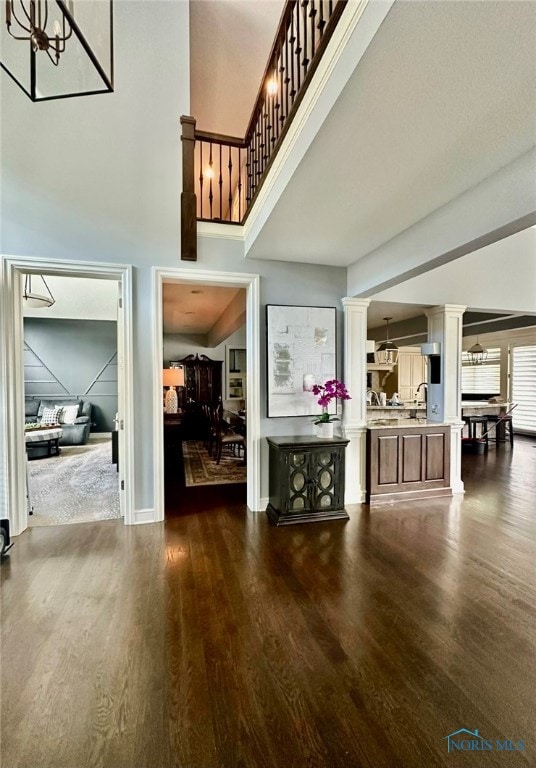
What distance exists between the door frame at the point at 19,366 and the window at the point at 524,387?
889cm

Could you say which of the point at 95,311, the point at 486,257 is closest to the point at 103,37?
the point at 486,257

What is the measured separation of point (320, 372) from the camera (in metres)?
3.82

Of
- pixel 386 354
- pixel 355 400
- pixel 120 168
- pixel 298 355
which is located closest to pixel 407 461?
pixel 355 400

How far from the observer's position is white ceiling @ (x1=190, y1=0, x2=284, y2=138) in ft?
12.5

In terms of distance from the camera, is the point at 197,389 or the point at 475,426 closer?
the point at 475,426

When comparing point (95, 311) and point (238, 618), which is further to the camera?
point (95, 311)

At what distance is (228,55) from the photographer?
4281mm

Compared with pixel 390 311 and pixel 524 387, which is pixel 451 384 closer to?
pixel 390 311

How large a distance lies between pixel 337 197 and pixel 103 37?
4.85 ft

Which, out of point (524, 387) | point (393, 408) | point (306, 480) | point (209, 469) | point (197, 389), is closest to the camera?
point (306, 480)

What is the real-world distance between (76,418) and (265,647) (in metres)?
7.41

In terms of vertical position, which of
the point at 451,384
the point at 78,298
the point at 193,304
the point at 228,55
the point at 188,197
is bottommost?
the point at 451,384

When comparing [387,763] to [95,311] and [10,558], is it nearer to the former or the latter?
[10,558]

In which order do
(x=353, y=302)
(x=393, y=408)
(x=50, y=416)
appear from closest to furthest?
(x=353, y=302), (x=393, y=408), (x=50, y=416)
